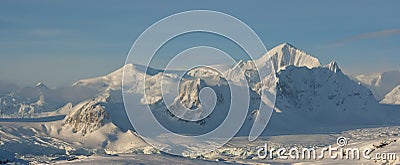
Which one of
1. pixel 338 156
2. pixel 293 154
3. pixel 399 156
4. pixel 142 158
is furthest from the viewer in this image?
pixel 293 154

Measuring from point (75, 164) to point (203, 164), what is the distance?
20.1 metres

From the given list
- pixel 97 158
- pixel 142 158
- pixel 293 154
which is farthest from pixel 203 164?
pixel 293 154

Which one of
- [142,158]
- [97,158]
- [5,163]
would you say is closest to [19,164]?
[5,163]

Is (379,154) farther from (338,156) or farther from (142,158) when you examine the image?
(142,158)

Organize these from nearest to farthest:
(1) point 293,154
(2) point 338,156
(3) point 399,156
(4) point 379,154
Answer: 1. (3) point 399,156
2. (4) point 379,154
3. (2) point 338,156
4. (1) point 293,154

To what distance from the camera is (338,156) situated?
109375 millimetres

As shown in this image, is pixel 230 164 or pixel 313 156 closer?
pixel 230 164

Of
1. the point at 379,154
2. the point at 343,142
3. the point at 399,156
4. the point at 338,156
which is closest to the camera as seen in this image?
the point at 399,156

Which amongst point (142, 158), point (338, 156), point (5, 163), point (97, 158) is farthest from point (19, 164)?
point (338, 156)

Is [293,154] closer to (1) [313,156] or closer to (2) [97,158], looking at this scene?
(1) [313,156]

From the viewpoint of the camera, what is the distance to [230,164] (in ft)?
360

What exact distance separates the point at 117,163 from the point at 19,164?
16422 millimetres

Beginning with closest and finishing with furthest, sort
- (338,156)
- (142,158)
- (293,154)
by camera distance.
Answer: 1. (142,158)
2. (338,156)
3. (293,154)

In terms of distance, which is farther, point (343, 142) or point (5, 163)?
point (343, 142)
